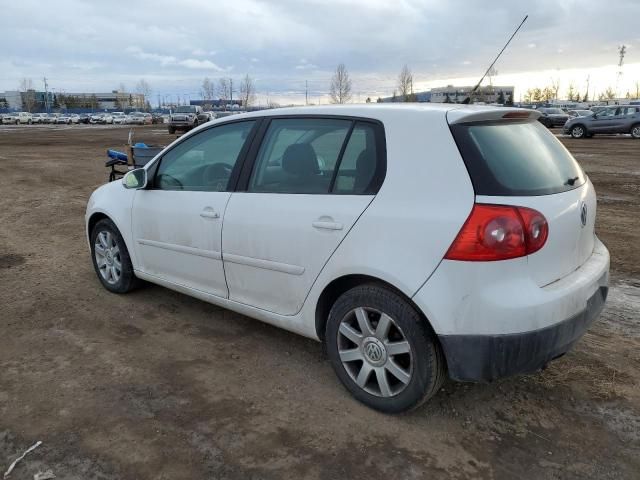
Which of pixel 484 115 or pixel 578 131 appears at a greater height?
pixel 484 115

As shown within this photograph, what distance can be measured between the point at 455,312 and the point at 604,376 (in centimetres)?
146

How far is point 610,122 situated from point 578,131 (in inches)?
59.1

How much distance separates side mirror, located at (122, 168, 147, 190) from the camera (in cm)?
433

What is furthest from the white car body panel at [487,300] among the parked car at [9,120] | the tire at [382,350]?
the parked car at [9,120]

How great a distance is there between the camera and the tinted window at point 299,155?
10.5ft

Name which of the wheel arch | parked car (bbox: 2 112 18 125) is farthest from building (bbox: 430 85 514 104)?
parked car (bbox: 2 112 18 125)

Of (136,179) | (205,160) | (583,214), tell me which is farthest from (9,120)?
(583,214)

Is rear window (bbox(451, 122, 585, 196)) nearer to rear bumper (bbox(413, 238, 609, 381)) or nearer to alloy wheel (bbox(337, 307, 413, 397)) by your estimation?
rear bumper (bbox(413, 238, 609, 381))

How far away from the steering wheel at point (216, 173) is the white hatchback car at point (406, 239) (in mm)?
16

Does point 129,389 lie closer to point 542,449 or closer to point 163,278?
point 163,278

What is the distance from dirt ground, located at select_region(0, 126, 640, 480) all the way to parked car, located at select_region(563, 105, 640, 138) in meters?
24.5

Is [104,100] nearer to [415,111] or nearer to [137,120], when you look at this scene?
[137,120]

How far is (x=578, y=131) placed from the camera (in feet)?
89.5

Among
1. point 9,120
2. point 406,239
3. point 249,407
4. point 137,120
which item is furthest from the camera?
point 137,120
